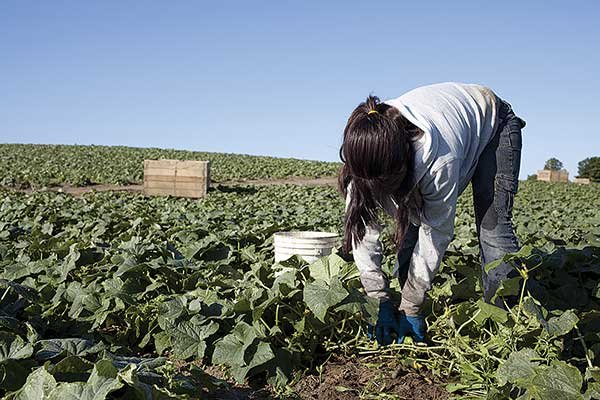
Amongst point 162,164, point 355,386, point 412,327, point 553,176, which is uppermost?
point 553,176

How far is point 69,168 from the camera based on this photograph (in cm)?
1930

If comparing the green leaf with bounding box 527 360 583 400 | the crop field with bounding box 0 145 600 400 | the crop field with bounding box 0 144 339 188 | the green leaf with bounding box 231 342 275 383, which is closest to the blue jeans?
the crop field with bounding box 0 145 600 400

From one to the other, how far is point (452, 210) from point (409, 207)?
0.63 feet

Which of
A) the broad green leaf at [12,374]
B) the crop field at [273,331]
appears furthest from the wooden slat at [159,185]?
the broad green leaf at [12,374]

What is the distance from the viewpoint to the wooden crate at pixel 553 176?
89.3ft

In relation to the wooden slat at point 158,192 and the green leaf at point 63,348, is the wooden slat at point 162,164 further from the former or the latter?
the green leaf at point 63,348

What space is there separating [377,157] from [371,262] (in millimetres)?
725

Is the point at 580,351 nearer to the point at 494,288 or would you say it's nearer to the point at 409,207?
the point at 494,288

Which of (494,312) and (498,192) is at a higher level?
(498,192)

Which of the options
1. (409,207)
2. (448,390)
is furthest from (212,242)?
(448,390)

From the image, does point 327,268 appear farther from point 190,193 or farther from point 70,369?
point 190,193

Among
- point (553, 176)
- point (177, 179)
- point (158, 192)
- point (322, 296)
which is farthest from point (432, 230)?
point (553, 176)

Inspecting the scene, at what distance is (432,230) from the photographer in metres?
2.82

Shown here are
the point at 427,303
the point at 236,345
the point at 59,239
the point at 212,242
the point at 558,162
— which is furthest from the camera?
the point at 558,162
